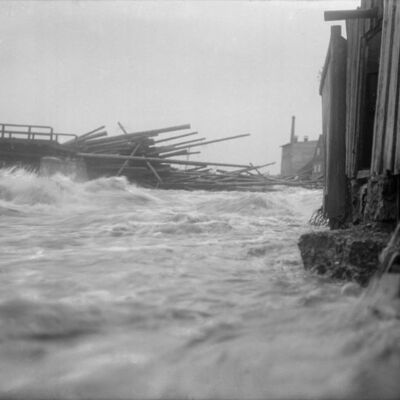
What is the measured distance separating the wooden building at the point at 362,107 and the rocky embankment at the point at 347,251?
24cm

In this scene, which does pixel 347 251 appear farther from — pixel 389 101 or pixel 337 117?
pixel 337 117

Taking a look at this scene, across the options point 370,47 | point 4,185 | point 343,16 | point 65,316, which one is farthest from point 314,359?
point 4,185

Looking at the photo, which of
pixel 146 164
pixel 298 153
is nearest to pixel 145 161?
pixel 146 164

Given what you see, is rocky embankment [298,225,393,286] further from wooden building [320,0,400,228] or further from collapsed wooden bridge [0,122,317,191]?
collapsed wooden bridge [0,122,317,191]

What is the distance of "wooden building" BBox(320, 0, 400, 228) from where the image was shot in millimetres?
3277

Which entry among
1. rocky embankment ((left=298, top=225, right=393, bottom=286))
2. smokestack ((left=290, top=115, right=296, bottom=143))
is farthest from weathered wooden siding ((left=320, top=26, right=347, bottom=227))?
smokestack ((left=290, top=115, right=296, bottom=143))

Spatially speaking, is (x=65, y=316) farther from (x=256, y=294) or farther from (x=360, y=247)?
(x=360, y=247)

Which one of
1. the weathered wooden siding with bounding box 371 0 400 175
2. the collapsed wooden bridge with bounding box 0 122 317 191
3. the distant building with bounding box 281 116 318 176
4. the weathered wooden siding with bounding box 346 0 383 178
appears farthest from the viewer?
the distant building with bounding box 281 116 318 176

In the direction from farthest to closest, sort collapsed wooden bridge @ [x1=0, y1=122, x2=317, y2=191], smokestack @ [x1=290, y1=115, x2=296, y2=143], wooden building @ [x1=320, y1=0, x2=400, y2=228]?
1. smokestack @ [x1=290, y1=115, x2=296, y2=143]
2. collapsed wooden bridge @ [x1=0, y1=122, x2=317, y2=191]
3. wooden building @ [x1=320, y1=0, x2=400, y2=228]

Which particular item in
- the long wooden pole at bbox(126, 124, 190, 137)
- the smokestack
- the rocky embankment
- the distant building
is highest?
the smokestack

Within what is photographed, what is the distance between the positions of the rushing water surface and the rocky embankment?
0.18 meters

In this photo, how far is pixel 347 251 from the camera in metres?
2.86

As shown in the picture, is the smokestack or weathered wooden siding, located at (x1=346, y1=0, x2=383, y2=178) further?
the smokestack

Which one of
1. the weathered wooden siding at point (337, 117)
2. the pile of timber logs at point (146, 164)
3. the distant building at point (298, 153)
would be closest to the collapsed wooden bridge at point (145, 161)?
the pile of timber logs at point (146, 164)
